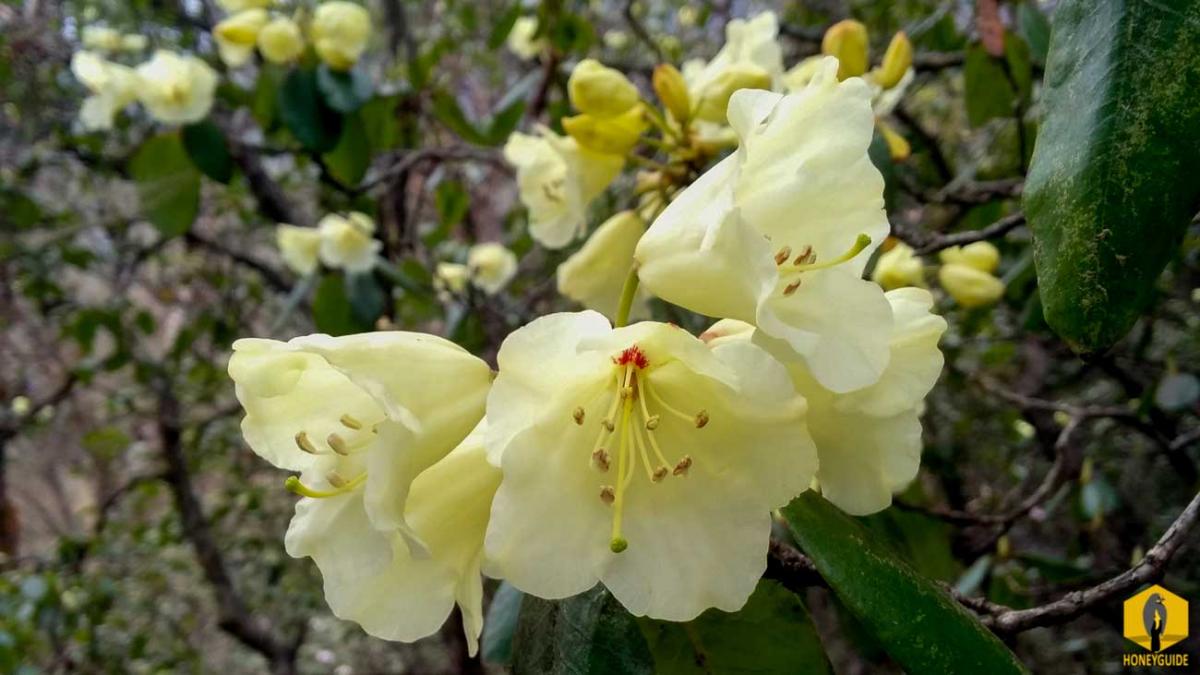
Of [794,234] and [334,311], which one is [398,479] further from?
[334,311]

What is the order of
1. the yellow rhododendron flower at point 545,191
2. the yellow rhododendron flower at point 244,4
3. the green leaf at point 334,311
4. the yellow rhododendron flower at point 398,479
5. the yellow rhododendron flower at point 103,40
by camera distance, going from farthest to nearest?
the yellow rhododendron flower at point 103,40 → the green leaf at point 334,311 → the yellow rhododendron flower at point 244,4 → the yellow rhododendron flower at point 545,191 → the yellow rhododendron flower at point 398,479

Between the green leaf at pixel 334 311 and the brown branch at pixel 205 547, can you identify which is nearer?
the green leaf at pixel 334 311

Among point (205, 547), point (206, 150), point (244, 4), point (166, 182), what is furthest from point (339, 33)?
point (205, 547)

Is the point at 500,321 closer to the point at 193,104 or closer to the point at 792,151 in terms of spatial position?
the point at 193,104

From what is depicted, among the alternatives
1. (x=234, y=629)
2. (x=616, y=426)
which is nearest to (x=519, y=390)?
(x=616, y=426)

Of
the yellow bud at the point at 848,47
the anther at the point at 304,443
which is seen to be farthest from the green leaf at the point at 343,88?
the anther at the point at 304,443

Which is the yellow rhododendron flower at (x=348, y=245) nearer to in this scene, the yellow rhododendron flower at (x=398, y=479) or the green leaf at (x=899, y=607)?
the yellow rhododendron flower at (x=398, y=479)
